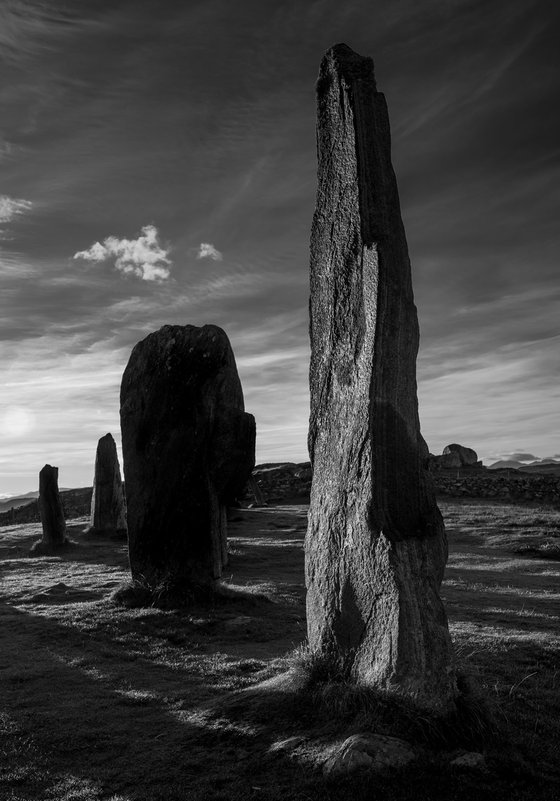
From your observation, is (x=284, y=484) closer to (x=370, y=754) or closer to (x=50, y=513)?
(x=50, y=513)

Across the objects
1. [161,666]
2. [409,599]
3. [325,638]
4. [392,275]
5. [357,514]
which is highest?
[392,275]

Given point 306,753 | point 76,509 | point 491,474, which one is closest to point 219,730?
point 306,753

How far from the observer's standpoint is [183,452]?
1402cm

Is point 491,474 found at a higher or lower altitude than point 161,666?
higher

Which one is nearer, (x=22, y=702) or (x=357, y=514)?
(x=357, y=514)

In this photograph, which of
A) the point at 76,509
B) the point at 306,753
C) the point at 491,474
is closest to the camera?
the point at 306,753

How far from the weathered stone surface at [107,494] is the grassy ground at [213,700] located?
9.49 meters

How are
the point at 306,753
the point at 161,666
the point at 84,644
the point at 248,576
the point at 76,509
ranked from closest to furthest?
the point at 306,753 < the point at 161,666 < the point at 84,644 < the point at 248,576 < the point at 76,509

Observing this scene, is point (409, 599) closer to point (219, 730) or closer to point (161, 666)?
point (219, 730)

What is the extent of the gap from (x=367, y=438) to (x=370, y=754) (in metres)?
3.05

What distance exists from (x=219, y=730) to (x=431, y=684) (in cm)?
226

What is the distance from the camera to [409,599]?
22.6ft

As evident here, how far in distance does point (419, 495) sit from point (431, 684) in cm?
190

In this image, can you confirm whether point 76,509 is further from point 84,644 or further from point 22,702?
point 22,702
